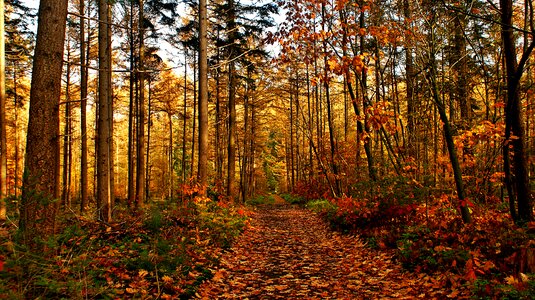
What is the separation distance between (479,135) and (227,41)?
12.5 m

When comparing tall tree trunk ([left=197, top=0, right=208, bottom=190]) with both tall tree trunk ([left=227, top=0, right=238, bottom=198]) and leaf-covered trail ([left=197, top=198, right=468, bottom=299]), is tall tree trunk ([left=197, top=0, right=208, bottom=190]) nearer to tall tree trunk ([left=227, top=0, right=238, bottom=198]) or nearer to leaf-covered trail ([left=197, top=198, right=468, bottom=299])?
leaf-covered trail ([left=197, top=198, right=468, bottom=299])

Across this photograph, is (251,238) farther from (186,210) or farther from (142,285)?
(142,285)

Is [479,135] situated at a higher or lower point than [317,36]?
lower

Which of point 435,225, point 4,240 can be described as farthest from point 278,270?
point 4,240

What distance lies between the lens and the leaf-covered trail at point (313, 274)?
4918 mm

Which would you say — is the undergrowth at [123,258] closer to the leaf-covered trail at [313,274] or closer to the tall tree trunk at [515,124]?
the leaf-covered trail at [313,274]

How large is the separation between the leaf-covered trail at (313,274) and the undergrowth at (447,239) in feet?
0.97

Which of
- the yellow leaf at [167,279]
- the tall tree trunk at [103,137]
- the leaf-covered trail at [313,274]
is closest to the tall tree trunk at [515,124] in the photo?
the leaf-covered trail at [313,274]

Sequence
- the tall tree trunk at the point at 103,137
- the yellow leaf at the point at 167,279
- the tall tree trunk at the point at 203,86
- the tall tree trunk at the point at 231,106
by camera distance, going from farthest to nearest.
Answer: the tall tree trunk at the point at 231,106, the tall tree trunk at the point at 203,86, the tall tree trunk at the point at 103,137, the yellow leaf at the point at 167,279

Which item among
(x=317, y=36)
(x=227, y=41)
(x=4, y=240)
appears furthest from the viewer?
(x=227, y=41)

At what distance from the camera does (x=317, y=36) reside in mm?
8875

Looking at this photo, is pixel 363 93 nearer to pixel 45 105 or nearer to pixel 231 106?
pixel 45 105

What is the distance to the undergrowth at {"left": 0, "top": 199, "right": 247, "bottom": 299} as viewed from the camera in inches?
136

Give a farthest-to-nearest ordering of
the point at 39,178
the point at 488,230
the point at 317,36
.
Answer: the point at 317,36, the point at 488,230, the point at 39,178
